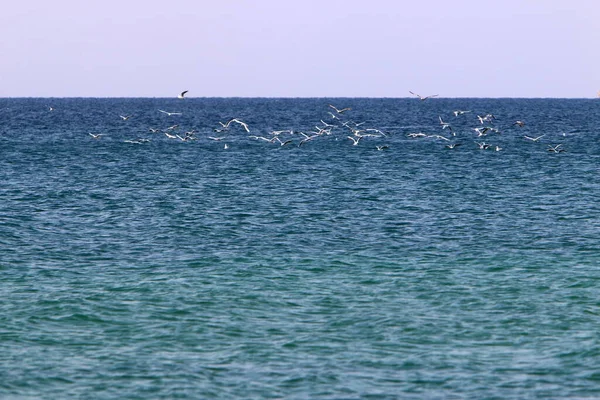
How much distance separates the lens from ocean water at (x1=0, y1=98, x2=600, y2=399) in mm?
20656

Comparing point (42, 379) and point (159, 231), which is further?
point (159, 231)

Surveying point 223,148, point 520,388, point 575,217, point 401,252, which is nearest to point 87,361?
point 520,388

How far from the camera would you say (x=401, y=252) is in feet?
115

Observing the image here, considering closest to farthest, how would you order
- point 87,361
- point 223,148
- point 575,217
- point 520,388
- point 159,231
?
point 520,388 → point 87,361 → point 159,231 → point 575,217 → point 223,148

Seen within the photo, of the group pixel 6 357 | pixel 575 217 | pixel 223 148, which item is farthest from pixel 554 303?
pixel 223 148

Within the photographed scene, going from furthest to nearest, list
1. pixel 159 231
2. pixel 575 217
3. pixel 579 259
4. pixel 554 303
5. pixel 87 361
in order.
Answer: pixel 575 217 → pixel 159 231 → pixel 579 259 → pixel 554 303 → pixel 87 361

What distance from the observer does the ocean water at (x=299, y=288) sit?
67.8ft

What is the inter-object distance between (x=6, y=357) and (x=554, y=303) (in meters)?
14.7

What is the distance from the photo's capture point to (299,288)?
94.7 ft

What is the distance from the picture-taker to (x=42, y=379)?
20500 millimetres

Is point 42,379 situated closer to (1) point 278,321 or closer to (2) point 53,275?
(1) point 278,321

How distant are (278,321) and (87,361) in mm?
5451

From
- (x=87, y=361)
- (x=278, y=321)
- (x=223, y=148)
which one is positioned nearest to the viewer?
(x=87, y=361)

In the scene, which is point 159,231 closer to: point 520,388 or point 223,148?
point 520,388
